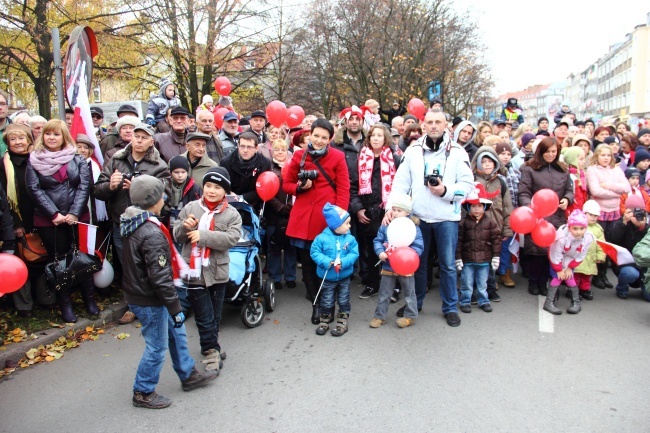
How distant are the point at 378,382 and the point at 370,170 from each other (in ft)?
9.30

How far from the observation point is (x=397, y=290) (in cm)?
621

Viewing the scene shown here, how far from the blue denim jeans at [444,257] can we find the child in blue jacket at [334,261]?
0.82 metres

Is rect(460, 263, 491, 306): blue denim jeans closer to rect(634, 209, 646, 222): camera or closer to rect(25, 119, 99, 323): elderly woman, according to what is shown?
rect(634, 209, 646, 222): camera

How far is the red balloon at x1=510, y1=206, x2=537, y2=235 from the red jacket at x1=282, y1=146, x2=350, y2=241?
1.98m

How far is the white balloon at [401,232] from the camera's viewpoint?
489cm

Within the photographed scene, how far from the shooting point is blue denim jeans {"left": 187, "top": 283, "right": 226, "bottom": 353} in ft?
13.8

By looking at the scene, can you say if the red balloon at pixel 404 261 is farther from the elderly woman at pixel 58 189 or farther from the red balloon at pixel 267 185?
the elderly woman at pixel 58 189

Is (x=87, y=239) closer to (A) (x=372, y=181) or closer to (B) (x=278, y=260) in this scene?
(B) (x=278, y=260)

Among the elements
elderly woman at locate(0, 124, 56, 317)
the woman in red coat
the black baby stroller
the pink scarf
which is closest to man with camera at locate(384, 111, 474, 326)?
the woman in red coat

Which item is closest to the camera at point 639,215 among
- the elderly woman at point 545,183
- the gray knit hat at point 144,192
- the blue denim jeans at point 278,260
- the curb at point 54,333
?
the elderly woman at point 545,183

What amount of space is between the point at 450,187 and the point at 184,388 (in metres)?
3.15

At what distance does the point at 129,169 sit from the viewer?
5.16 m

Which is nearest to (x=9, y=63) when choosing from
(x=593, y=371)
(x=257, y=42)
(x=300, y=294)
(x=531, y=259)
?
(x=257, y=42)

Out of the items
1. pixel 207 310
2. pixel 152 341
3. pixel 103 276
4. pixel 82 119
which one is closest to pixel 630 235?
pixel 207 310
